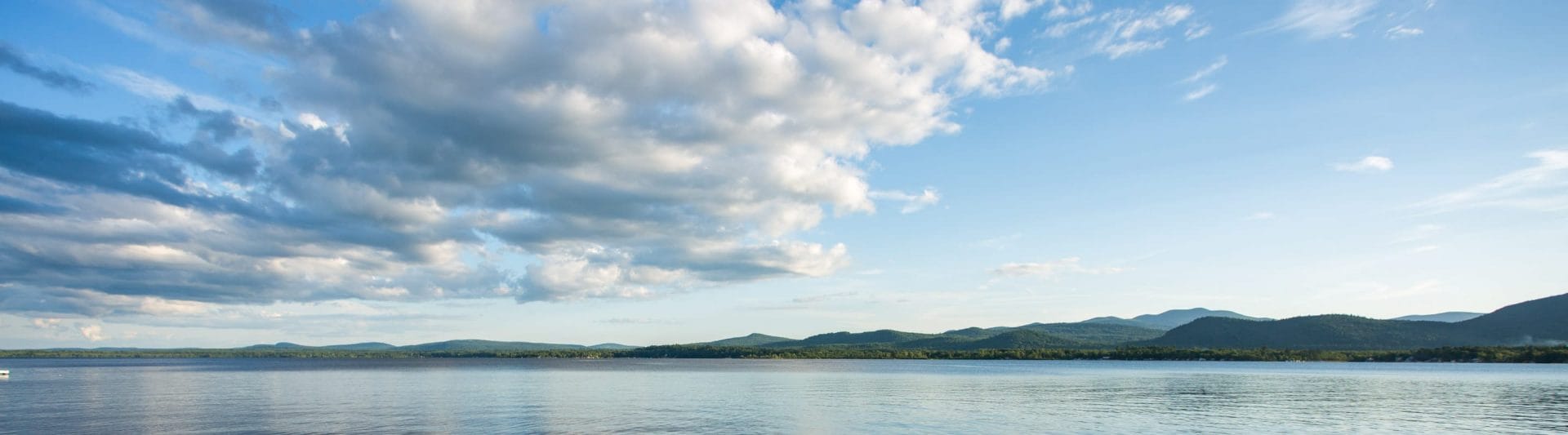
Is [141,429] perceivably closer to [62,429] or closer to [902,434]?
[62,429]

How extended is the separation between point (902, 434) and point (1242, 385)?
67.7 metres

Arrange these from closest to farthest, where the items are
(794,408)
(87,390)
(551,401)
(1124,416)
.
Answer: (1124,416) → (794,408) → (551,401) → (87,390)

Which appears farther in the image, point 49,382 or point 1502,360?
point 1502,360

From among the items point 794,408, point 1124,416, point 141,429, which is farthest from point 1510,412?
point 141,429

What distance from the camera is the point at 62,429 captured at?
4409 cm

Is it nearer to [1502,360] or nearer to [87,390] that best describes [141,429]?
[87,390]

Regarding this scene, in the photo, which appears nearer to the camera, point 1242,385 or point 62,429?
point 62,429

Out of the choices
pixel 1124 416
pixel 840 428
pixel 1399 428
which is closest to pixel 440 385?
pixel 840 428

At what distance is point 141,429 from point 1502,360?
770 ft

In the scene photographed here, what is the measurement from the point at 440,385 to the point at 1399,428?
8384 centimetres

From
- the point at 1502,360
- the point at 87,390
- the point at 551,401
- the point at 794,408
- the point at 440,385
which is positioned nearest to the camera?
the point at 794,408

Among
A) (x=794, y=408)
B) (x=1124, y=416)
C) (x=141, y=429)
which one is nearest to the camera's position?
(x=141, y=429)

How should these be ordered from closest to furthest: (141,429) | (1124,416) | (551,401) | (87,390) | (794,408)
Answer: (141,429), (1124,416), (794,408), (551,401), (87,390)

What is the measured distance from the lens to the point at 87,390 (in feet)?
274
